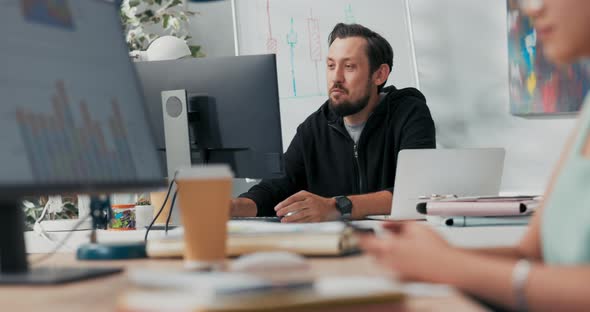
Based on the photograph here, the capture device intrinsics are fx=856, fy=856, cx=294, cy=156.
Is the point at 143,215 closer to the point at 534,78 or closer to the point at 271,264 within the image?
the point at 271,264

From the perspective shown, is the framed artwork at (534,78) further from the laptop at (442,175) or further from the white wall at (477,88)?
the laptop at (442,175)

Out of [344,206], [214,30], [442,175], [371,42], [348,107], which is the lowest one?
[344,206]

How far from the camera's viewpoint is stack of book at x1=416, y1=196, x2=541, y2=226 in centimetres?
186

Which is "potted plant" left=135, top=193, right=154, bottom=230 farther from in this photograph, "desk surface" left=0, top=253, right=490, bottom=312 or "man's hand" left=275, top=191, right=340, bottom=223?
"desk surface" left=0, top=253, right=490, bottom=312

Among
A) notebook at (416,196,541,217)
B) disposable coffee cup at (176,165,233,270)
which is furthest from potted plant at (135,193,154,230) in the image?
disposable coffee cup at (176,165,233,270)

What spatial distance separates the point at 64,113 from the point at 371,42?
2.58 metres

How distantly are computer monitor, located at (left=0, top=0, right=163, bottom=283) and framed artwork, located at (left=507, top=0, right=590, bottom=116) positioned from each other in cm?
270

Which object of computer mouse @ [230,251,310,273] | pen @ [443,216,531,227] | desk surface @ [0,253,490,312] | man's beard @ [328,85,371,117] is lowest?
pen @ [443,216,531,227]

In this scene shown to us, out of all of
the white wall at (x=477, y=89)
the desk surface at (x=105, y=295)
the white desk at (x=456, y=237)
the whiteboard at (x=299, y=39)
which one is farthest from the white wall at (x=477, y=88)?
the desk surface at (x=105, y=295)

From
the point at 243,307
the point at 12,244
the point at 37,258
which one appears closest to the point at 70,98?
the point at 12,244

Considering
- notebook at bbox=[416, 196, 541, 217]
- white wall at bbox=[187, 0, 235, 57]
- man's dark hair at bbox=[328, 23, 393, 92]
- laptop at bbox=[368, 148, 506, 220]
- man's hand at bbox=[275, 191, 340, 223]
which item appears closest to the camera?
notebook at bbox=[416, 196, 541, 217]

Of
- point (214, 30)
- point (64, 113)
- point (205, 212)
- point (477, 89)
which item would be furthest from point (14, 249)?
point (214, 30)

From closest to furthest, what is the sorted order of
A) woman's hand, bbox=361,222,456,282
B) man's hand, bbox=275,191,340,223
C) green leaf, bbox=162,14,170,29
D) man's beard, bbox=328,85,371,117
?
woman's hand, bbox=361,222,456,282 < man's hand, bbox=275,191,340,223 < man's beard, bbox=328,85,371,117 < green leaf, bbox=162,14,170,29

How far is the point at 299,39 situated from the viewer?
4.60 meters
